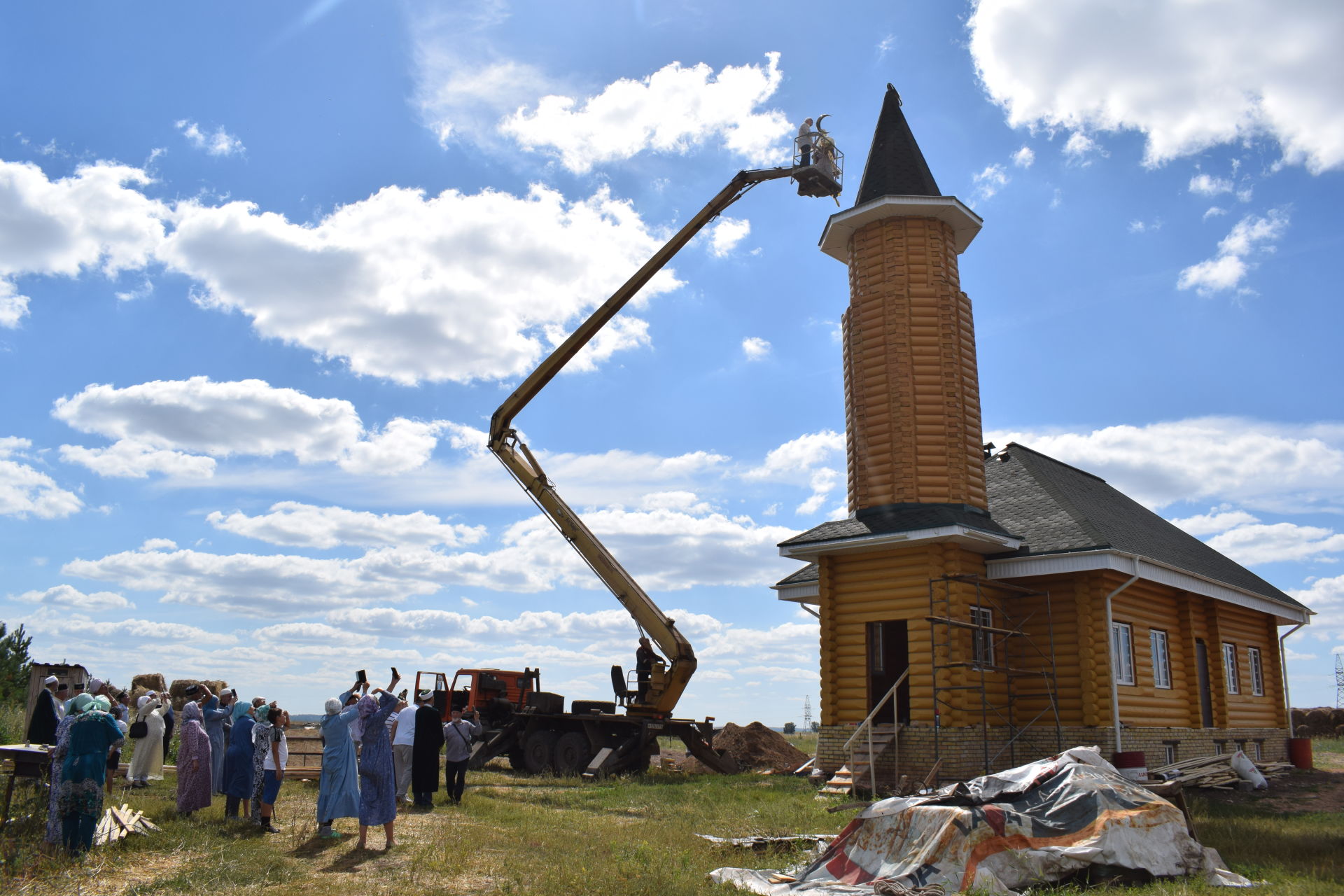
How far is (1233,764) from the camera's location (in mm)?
16797

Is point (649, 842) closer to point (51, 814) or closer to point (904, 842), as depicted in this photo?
point (904, 842)

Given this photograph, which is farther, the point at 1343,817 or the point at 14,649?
the point at 14,649

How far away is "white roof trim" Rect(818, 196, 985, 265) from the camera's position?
62.4ft

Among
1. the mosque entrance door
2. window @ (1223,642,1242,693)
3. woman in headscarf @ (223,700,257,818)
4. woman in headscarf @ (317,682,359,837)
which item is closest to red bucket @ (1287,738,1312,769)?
window @ (1223,642,1242,693)

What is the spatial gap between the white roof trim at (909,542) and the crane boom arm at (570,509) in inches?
151

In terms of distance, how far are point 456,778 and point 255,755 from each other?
395cm

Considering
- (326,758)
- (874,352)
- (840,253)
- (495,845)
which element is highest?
(840,253)

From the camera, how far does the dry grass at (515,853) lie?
862cm

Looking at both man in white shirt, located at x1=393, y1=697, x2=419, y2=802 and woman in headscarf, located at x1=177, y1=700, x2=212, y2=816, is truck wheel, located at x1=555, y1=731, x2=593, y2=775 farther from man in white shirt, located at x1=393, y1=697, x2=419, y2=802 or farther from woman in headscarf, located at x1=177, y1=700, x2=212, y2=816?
woman in headscarf, located at x1=177, y1=700, x2=212, y2=816

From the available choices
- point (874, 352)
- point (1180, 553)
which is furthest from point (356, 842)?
point (1180, 553)

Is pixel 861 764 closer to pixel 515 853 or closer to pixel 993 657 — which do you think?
pixel 993 657

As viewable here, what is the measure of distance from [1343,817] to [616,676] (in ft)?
42.4

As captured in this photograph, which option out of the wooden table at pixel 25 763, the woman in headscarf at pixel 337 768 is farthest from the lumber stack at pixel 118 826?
the woman in headscarf at pixel 337 768

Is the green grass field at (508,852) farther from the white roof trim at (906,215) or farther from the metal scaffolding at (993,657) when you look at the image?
the white roof trim at (906,215)
